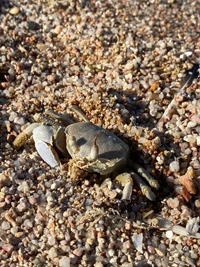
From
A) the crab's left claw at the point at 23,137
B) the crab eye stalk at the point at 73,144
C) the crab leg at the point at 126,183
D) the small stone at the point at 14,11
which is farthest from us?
the small stone at the point at 14,11

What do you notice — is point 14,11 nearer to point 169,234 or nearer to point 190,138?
point 190,138

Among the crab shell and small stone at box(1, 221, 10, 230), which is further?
the crab shell

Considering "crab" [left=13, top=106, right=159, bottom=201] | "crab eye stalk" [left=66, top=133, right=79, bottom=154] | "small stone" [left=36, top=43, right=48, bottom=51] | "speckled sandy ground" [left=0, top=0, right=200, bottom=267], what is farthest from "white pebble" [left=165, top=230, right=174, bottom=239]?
"small stone" [left=36, top=43, right=48, bottom=51]

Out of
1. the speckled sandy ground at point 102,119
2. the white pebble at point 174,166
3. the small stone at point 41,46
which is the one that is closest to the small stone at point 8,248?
the speckled sandy ground at point 102,119

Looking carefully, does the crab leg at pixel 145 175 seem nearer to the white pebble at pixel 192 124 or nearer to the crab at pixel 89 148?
the crab at pixel 89 148

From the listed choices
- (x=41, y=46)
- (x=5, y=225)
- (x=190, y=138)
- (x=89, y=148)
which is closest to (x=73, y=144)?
(x=89, y=148)

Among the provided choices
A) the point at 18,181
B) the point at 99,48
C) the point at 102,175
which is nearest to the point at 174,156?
the point at 102,175

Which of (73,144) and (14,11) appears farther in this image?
(14,11)

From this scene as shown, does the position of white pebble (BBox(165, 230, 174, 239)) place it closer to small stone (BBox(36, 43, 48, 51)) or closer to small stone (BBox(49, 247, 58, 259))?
small stone (BBox(49, 247, 58, 259))
